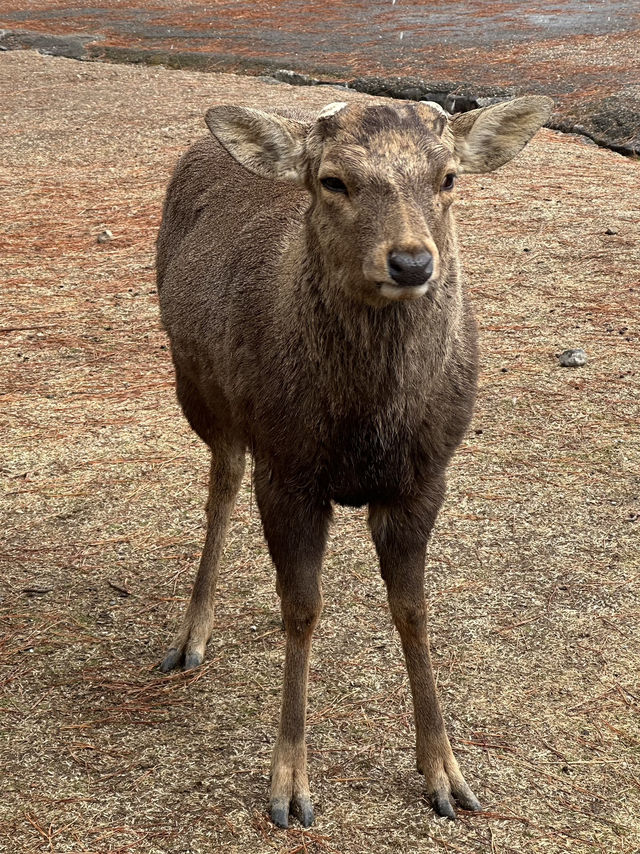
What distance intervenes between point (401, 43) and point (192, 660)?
1763 centimetres

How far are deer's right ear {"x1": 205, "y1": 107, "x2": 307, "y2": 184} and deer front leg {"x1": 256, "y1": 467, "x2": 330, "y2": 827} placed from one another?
1.09m

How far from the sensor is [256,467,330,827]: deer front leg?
3.44m

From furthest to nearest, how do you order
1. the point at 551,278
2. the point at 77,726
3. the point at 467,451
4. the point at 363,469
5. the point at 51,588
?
the point at 551,278, the point at 467,451, the point at 51,588, the point at 77,726, the point at 363,469

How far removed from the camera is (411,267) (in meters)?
2.76

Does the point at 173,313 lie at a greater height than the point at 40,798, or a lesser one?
greater

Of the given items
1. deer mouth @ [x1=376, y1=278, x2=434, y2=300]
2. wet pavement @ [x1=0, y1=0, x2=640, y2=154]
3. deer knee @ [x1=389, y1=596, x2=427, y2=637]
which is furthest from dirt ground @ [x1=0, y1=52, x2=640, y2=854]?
wet pavement @ [x1=0, y1=0, x2=640, y2=154]

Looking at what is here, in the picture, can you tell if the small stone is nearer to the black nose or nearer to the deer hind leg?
the deer hind leg

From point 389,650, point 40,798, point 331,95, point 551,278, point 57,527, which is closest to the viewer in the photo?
point 40,798

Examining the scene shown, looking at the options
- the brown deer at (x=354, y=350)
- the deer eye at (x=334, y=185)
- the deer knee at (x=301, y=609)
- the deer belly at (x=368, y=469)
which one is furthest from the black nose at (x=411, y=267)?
the deer knee at (x=301, y=609)

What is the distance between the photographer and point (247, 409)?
3.67 meters

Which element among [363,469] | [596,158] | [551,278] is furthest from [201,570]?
[596,158]

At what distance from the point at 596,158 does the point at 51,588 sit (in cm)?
896

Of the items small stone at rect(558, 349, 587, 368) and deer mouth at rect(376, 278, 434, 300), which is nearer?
deer mouth at rect(376, 278, 434, 300)

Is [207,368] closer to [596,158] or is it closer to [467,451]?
[467,451]
